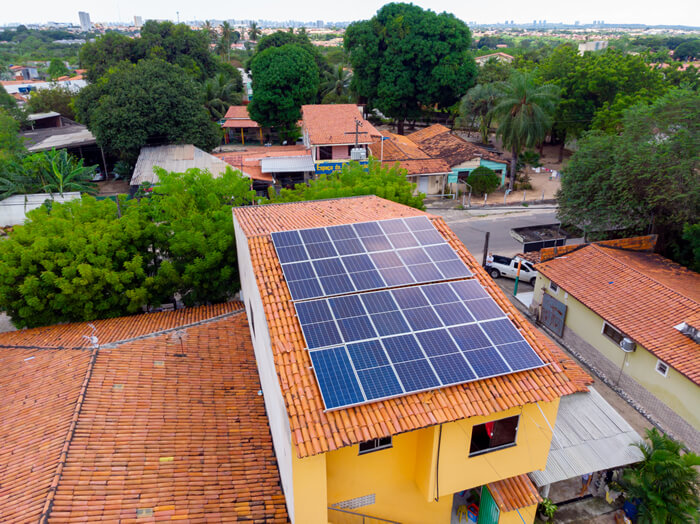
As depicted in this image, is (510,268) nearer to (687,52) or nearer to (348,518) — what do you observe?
(348,518)

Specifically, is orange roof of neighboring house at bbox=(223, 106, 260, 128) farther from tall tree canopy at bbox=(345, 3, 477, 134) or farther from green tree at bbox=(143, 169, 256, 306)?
green tree at bbox=(143, 169, 256, 306)

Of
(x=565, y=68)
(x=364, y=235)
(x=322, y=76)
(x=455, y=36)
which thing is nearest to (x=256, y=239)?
(x=364, y=235)

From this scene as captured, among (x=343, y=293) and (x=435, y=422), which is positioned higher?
(x=343, y=293)

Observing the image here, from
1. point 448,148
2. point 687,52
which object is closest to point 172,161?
point 448,148

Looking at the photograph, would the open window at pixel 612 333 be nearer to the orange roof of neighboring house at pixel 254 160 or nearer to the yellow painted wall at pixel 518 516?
the yellow painted wall at pixel 518 516

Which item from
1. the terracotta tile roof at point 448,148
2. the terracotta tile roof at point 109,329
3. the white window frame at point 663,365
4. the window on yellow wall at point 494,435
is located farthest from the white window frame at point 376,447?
the terracotta tile roof at point 448,148

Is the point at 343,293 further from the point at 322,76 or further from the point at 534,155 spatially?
the point at 322,76

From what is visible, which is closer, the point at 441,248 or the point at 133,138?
the point at 441,248
